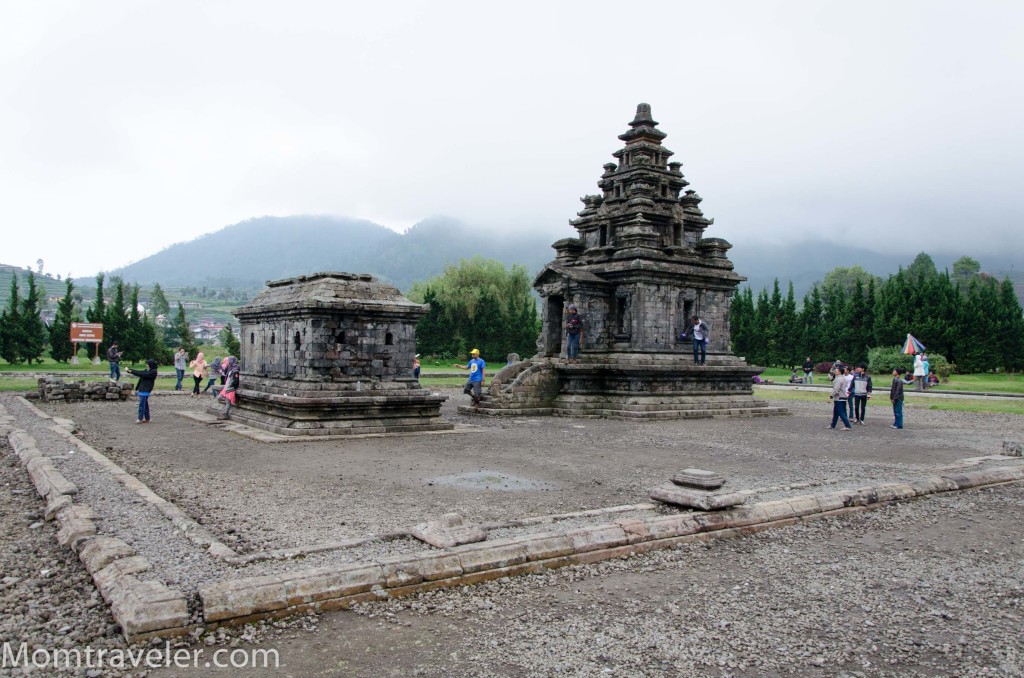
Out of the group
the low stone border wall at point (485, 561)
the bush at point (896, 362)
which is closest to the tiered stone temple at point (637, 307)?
the low stone border wall at point (485, 561)

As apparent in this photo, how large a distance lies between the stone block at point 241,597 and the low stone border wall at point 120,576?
0.15 m

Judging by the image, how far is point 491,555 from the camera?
5.60 metres

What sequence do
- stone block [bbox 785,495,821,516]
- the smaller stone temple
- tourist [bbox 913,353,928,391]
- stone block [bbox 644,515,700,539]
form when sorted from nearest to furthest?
stone block [bbox 644,515,700,539]
stone block [bbox 785,495,821,516]
the smaller stone temple
tourist [bbox 913,353,928,391]

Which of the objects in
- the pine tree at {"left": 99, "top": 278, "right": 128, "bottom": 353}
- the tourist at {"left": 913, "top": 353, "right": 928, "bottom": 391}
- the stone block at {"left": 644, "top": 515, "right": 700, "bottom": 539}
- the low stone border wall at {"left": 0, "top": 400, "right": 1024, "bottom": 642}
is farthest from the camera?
the pine tree at {"left": 99, "top": 278, "right": 128, "bottom": 353}

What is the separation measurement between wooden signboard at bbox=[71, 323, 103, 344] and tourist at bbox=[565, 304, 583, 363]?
104ft

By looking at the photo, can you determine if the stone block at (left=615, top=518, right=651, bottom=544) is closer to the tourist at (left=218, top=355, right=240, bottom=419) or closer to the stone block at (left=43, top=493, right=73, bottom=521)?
the stone block at (left=43, top=493, right=73, bottom=521)

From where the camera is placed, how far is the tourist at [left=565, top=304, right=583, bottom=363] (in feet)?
69.3

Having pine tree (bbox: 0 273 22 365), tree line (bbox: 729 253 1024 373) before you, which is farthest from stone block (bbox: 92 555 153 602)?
tree line (bbox: 729 253 1024 373)

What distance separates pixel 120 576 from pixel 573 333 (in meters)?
17.1

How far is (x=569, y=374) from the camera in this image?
69.0 ft

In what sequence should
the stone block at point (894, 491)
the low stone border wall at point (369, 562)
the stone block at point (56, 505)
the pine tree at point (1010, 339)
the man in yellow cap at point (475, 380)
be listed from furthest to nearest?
the pine tree at point (1010, 339) < the man in yellow cap at point (475, 380) < the stone block at point (894, 491) < the stone block at point (56, 505) < the low stone border wall at point (369, 562)

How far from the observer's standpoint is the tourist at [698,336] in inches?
830

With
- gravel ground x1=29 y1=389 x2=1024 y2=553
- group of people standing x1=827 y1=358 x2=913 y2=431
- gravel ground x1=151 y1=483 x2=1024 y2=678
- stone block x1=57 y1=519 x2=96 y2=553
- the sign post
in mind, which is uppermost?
the sign post

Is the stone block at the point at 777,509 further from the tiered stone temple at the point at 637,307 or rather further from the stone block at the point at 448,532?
the tiered stone temple at the point at 637,307
